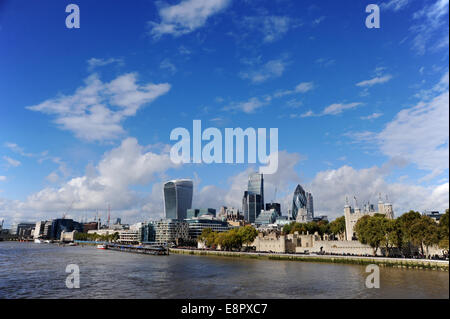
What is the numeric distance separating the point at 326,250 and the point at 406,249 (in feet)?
78.1

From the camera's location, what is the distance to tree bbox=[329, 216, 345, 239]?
12925 cm

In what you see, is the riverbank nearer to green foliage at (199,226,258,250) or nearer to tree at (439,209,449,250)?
tree at (439,209,449,250)

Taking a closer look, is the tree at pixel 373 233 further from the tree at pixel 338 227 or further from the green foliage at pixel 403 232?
the tree at pixel 338 227

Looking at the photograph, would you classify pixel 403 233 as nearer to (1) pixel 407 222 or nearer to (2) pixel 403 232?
(2) pixel 403 232

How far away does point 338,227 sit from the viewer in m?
129

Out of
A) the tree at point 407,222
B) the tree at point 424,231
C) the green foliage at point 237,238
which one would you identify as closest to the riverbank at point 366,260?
the tree at point 424,231

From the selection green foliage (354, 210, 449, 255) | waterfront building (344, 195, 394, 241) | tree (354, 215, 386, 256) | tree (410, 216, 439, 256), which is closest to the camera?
green foliage (354, 210, 449, 255)

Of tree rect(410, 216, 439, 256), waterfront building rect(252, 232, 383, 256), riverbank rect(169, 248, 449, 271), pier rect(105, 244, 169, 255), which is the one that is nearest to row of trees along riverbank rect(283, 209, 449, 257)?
tree rect(410, 216, 439, 256)

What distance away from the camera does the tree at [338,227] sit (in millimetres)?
129250

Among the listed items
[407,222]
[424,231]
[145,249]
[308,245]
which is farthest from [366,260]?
[145,249]

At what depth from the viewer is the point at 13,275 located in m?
52.7
